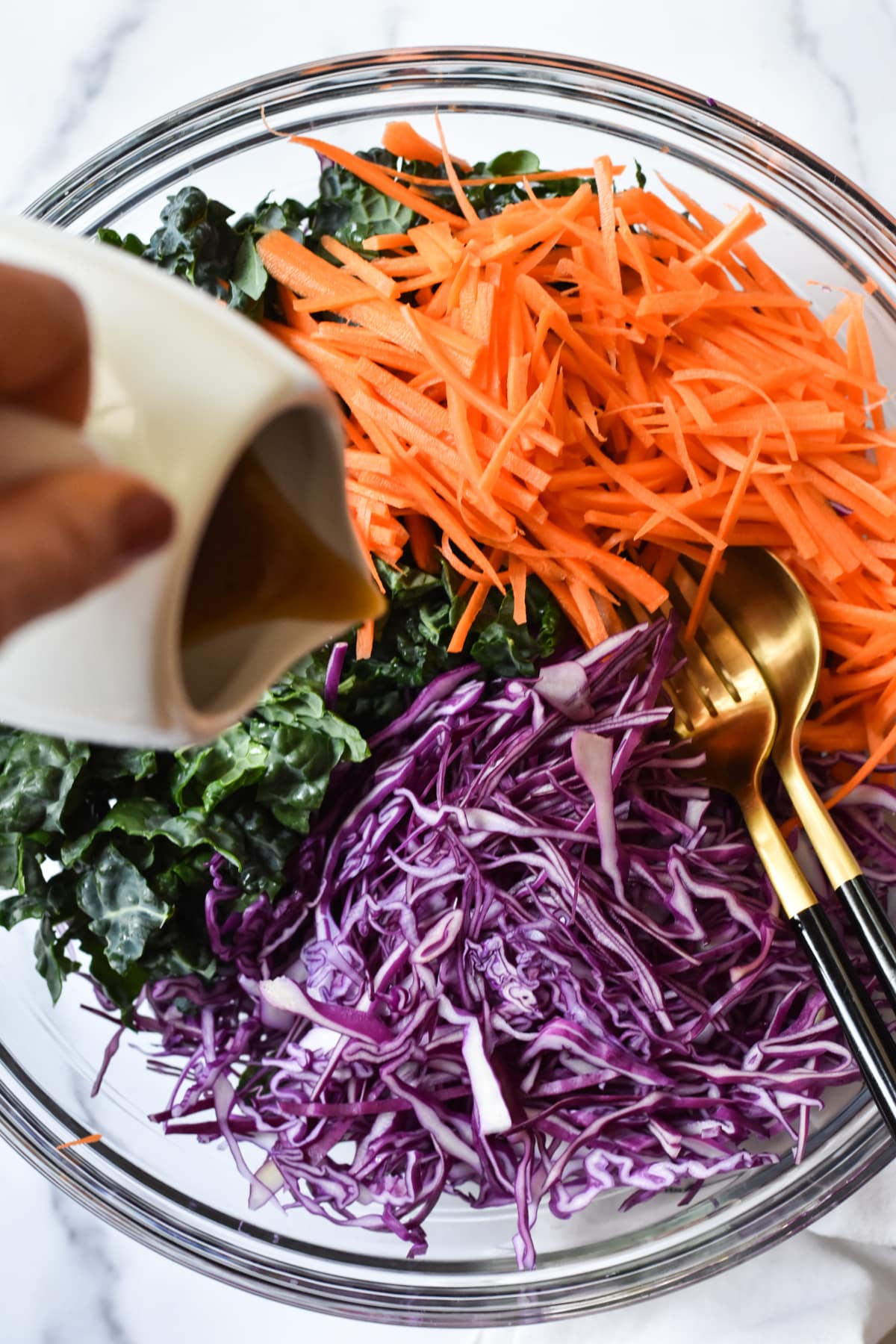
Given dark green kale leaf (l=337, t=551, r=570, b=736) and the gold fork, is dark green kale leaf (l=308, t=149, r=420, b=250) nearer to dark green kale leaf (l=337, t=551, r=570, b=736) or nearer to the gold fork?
dark green kale leaf (l=337, t=551, r=570, b=736)

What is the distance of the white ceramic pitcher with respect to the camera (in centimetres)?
42

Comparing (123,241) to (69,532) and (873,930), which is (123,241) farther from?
(873,930)

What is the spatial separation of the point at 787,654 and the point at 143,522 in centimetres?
101

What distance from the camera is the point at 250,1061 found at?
134 cm

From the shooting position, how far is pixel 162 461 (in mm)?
413

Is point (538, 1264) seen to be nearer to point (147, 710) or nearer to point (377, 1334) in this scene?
point (377, 1334)

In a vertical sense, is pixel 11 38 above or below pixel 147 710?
above

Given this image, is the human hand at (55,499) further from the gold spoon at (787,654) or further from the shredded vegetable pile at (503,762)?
the gold spoon at (787,654)

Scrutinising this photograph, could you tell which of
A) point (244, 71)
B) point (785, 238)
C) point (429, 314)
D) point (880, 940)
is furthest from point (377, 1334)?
point (244, 71)

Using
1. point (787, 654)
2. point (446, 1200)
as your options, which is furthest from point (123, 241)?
point (446, 1200)

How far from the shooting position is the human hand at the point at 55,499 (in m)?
0.40

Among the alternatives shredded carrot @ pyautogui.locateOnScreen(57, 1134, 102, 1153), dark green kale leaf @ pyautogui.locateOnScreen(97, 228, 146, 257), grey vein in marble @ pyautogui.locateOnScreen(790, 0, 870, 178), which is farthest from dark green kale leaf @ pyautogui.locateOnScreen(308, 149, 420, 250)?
shredded carrot @ pyautogui.locateOnScreen(57, 1134, 102, 1153)

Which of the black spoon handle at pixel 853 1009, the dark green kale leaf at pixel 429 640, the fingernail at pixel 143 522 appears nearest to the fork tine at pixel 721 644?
the dark green kale leaf at pixel 429 640

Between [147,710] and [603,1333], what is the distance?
1.37 metres
